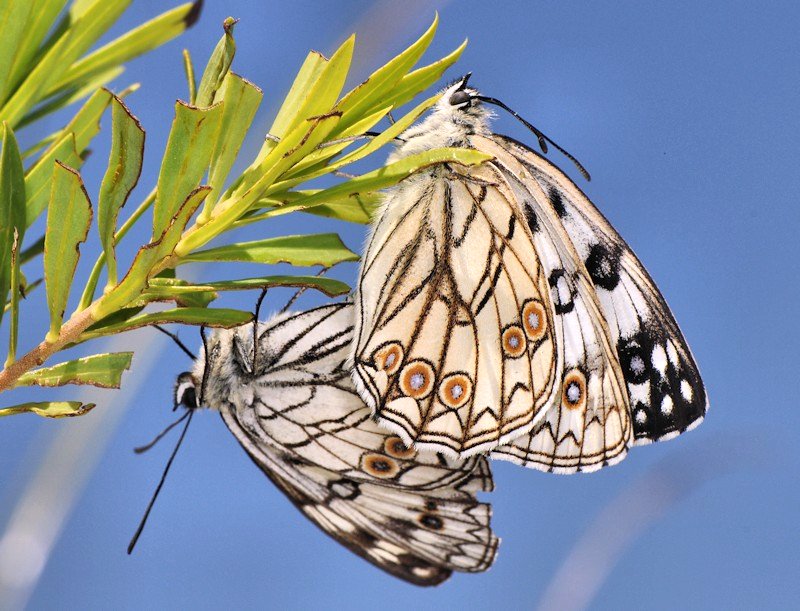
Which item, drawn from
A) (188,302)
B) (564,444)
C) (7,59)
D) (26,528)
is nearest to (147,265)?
(188,302)

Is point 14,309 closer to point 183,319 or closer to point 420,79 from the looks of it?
point 183,319

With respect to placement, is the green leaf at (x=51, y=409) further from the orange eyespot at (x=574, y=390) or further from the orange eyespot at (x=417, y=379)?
the orange eyespot at (x=574, y=390)

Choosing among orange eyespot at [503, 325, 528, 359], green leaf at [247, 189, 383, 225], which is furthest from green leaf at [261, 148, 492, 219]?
orange eyespot at [503, 325, 528, 359]

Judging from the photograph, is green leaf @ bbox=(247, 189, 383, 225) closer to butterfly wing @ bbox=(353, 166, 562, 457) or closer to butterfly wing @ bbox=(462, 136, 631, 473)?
butterfly wing @ bbox=(353, 166, 562, 457)

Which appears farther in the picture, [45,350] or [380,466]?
[380,466]

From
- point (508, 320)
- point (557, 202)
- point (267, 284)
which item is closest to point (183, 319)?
point (267, 284)

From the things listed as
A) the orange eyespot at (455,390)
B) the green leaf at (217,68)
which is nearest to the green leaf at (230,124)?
the green leaf at (217,68)

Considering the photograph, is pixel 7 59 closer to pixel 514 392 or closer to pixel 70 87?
Result: pixel 70 87
